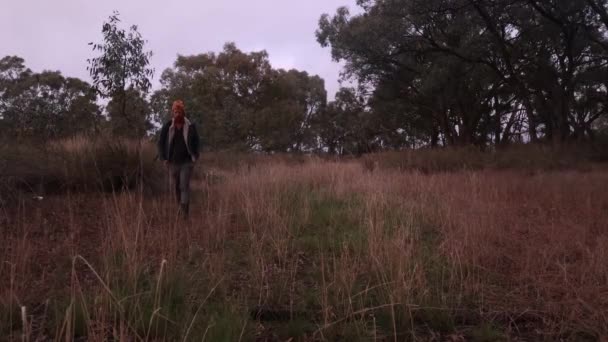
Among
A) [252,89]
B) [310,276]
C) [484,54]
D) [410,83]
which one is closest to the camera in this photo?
[310,276]

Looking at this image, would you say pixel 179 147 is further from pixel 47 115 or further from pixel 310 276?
pixel 47 115

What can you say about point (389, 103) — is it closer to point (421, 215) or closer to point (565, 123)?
point (565, 123)

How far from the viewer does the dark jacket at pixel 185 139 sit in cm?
756

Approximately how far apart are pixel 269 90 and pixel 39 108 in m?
28.3

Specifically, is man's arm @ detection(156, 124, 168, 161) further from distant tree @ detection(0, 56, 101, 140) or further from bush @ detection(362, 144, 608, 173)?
bush @ detection(362, 144, 608, 173)

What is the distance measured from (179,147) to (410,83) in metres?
20.3

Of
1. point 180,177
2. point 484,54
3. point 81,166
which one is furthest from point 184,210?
point 484,54

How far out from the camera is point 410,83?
26.0 meters

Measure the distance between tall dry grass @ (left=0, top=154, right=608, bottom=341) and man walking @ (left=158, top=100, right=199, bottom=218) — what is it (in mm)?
697

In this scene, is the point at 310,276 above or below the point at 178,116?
below

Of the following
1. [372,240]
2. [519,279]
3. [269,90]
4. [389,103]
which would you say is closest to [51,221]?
[372,240]

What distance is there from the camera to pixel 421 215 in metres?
6.80

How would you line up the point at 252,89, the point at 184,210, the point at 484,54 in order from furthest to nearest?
1. the point at 252,89
2. the point at 484,54
3. the point at 184,210

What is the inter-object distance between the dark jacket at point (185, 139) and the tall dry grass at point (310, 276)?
99 cm
